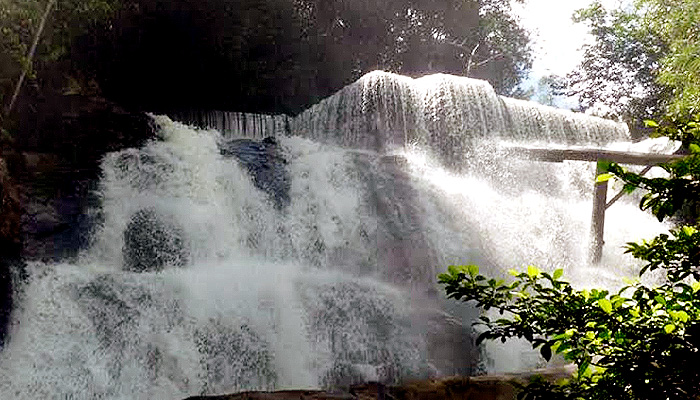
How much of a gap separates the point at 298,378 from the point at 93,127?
9527mm

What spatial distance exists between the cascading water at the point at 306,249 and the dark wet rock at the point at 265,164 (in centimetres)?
6

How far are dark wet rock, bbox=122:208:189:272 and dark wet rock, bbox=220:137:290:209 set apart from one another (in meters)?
2.55

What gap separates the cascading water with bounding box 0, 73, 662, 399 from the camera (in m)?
7.87

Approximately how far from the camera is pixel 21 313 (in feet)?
25.9

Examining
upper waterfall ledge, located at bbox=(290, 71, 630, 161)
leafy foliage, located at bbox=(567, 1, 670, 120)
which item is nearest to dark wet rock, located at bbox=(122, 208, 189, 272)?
upper waterfall ledge, located at bbox=(290, 71, 630, 161)

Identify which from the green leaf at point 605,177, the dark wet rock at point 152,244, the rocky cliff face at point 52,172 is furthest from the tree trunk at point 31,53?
the green leaf at point 605,177

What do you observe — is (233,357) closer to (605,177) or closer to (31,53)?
(605,177)

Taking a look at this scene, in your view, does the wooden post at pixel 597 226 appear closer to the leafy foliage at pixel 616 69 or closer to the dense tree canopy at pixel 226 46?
the dense tree canopy at pixel 226 46

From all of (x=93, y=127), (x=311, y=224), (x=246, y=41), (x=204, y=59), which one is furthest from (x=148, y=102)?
(x=311, y=224)

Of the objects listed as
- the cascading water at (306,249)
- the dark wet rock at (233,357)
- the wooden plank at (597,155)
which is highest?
the wooden plank at (597,155)

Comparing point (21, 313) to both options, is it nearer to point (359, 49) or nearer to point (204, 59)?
point (204, 59)

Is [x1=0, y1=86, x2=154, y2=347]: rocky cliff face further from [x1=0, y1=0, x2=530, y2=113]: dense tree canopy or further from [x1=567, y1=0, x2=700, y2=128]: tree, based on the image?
[x1=567, y1=0, x2=700, y2=128]: tree

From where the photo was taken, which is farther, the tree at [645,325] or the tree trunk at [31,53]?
the tree trunk at [31,53]

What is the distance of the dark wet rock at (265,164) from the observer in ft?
42.5
